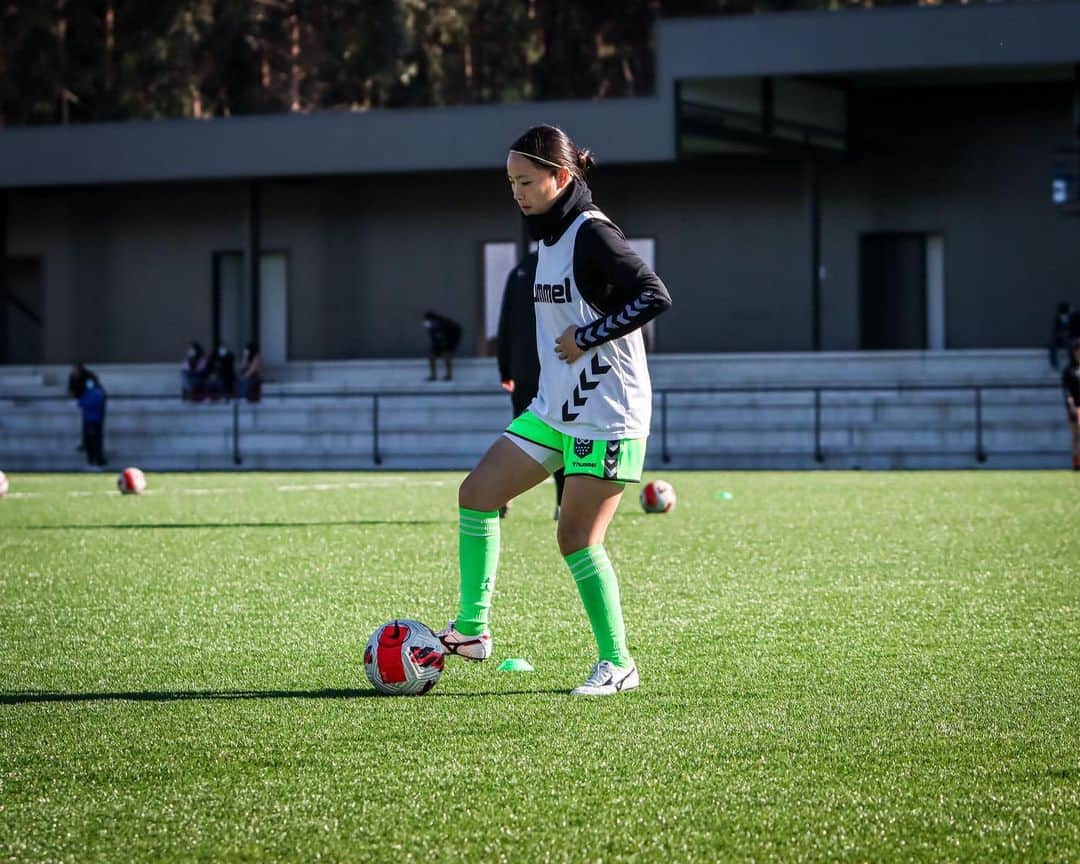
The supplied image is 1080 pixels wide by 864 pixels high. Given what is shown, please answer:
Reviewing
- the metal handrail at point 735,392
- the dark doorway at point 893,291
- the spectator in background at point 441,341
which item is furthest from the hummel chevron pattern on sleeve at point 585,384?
the dark doorway at point 893,291

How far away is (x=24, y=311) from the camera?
143 feet

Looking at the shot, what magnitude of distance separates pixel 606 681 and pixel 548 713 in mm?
421

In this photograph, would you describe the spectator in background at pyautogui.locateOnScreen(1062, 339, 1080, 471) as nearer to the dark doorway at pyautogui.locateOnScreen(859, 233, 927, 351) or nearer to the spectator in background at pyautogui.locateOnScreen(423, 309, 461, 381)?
the spectator in background at pyautogui.locateOnScreen(423, 309, 461, 381)

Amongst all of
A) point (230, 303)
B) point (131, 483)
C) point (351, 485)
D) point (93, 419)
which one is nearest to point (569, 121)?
point (230, 303)

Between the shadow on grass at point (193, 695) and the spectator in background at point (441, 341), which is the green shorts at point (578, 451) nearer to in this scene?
the shadow on grass at point (193, 695)

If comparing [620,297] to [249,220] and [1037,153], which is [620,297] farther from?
[249,220]

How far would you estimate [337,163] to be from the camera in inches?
1396

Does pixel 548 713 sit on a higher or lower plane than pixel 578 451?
lower

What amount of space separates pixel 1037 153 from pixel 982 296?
10.5 ft

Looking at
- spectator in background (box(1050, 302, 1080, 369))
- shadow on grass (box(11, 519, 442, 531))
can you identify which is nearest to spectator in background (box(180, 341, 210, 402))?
spectator in background (box(1050, 302, 1080, 369))

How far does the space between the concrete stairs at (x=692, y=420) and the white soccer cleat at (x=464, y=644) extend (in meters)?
21.5

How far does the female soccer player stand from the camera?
588 centimetres

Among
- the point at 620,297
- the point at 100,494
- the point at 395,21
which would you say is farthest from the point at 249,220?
the point at 620,297

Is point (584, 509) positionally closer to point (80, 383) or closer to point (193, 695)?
point (193, 695)
